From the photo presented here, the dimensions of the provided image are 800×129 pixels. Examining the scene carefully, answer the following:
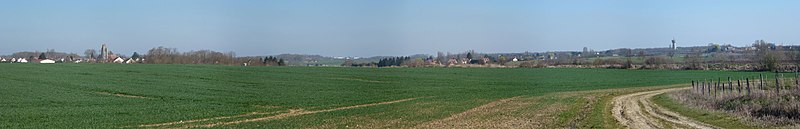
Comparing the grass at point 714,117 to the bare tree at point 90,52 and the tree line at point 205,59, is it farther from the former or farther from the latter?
the bare tree at point 90,52

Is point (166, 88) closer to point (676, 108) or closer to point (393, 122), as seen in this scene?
point (393, 122)

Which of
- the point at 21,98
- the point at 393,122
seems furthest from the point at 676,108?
the point at 21,98

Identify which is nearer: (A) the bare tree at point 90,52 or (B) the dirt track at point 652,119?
(B) the dirt track at point 652,119

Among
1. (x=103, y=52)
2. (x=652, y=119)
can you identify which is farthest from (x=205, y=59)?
(x=652, y=119)

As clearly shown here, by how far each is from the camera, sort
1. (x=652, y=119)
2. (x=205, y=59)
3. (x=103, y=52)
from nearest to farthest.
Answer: (x=652, y=119), (x=205, y=59), (x=103, y=52)

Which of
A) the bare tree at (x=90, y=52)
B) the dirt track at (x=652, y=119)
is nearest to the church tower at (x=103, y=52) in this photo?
the bare tree at (x=90, y=52)

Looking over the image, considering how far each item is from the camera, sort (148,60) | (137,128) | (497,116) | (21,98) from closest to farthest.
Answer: (137,128), (497,116), (21,98), (148,60)

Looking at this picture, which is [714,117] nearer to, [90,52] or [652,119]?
[652,119]

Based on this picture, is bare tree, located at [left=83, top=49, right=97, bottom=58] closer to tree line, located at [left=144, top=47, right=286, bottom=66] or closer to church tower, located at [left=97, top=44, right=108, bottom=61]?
church tower, located at [left=97, top=44, right=108, bottom=61]

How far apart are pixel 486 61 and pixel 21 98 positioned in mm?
116118

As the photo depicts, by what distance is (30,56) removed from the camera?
15488cm

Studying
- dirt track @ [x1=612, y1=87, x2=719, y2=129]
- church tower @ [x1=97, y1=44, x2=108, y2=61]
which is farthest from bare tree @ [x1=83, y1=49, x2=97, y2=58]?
dirt track @ [x1=612, y1=87, x2=719, y2=129]

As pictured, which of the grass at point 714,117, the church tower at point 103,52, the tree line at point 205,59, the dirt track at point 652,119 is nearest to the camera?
the grass at point 714,117

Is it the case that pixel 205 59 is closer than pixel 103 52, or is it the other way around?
pixel 205 59
